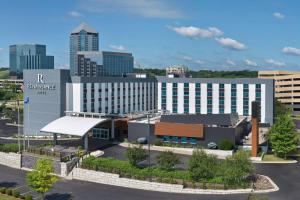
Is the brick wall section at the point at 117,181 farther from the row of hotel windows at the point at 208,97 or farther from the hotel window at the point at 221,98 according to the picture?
the hotel window at the point at 221,98

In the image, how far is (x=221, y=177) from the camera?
4062 cm

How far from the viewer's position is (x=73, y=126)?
5709cm

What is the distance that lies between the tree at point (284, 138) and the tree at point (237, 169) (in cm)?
1308

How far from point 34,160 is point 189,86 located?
4431 cm

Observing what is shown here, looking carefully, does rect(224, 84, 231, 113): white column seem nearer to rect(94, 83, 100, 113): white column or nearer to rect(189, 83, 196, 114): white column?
rect(189, 83, 196, 114): white column

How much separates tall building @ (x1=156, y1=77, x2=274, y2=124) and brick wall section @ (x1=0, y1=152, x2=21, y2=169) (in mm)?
42605

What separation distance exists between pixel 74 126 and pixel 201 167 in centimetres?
2352

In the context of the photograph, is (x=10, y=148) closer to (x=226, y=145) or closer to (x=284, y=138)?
(x=226, y=145)

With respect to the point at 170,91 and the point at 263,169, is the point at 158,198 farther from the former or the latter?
the point at 170,91

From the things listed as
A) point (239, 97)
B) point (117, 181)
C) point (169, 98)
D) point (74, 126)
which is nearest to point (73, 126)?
point (74, 126)

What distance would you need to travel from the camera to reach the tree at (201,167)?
131ft

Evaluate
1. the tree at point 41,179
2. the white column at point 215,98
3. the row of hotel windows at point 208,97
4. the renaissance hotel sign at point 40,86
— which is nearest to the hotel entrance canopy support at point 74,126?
the renaissance hotel sign at point 40,86

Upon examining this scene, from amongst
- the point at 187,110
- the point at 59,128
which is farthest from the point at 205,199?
the point at 187,110

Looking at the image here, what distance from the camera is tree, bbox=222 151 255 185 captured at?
39.2 metres
